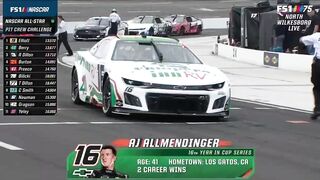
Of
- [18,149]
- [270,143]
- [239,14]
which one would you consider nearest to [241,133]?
[270,143]

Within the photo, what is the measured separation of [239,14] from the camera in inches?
1140

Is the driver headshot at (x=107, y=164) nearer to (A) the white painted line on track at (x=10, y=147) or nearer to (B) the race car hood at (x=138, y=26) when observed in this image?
(A) the white painted line on track at (x=10, y=147)

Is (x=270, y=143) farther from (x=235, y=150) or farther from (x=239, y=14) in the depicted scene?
(x=239, y=14)

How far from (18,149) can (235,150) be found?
16.2ft

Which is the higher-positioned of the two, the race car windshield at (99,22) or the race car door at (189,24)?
the race car windshield at (99,22)

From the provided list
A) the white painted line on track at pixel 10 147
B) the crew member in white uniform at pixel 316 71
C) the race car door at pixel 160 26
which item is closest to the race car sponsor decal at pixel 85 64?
the crew member in white uniform at pixel 316 71

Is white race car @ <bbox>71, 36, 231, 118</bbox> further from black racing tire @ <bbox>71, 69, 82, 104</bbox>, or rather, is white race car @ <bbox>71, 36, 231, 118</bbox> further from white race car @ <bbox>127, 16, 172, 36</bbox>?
white race car @ <bbox>127, 16, 172, 36</bbox>

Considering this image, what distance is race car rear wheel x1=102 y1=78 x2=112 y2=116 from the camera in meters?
12.4

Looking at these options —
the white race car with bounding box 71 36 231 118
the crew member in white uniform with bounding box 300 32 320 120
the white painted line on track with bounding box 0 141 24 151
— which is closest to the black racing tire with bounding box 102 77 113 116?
the white race car with bounding box 71 36 231 118

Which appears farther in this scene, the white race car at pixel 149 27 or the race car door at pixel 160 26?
the race car door at pixel 160 26

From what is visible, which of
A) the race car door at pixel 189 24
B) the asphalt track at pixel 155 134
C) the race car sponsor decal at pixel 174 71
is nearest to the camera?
the asphalt track at pixel 155 134

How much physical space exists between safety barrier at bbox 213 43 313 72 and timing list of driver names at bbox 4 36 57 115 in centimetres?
1677

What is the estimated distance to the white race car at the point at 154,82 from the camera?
11.9m
